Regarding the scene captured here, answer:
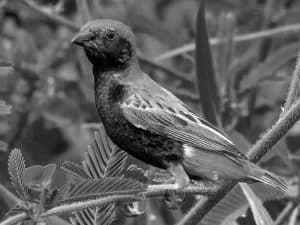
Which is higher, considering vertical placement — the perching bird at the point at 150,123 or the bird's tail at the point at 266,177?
the perching bird at the point at 150,123

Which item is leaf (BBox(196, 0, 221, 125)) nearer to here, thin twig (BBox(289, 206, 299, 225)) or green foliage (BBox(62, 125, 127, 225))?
thin twig (BBox(289, 206, 299, 225))

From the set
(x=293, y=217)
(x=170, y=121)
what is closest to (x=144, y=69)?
(x=293, y=217)

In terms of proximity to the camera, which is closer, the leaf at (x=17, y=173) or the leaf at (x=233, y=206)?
the leaf at (x=17, y=173)

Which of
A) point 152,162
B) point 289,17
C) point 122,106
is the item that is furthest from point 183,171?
point 289,17

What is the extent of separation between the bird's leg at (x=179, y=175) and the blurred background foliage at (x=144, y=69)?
1252 mm

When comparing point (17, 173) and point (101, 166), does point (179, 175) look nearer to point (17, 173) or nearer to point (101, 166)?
point (101, 166)

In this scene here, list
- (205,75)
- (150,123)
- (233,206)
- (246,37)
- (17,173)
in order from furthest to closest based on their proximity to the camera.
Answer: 1. (246,37)
2. (205,75)
3. (233,206)
4. (150,123)
5. (17,173)

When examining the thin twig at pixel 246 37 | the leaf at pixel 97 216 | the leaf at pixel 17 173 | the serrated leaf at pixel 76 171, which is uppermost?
the thin twig at pixel 246 37

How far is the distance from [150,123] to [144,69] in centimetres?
260

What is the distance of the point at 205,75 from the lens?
15.0 feet

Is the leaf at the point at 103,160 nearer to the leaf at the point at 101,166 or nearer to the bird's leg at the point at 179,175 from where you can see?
the leaf at the point at 101,166

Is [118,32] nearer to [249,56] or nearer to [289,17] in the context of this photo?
[249,56]

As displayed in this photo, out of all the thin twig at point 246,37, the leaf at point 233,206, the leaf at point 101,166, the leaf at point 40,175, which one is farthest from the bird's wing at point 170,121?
the thin twig at point 246,37

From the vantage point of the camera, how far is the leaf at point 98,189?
2.54 meters
